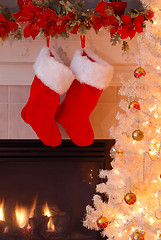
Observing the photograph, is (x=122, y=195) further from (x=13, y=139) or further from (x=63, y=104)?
(x=13, y=139)

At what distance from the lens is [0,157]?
6.53ft

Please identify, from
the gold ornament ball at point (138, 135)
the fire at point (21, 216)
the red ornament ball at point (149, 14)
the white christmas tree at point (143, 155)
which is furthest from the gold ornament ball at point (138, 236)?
the red ornament ball at point (149, 14)

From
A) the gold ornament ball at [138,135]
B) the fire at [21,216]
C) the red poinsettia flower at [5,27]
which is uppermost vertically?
the red poinsettia flower at [5,27]

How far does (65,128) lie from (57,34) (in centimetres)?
52

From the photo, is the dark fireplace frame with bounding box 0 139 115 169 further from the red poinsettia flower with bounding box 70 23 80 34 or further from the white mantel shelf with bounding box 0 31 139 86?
the red poinsettia flower with bounding box 70 23 80 34

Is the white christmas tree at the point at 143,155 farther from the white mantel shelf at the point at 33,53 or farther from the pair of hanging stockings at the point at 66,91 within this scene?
the white mantel shelf at the point at 33,53

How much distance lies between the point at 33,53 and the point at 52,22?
27 centimetres

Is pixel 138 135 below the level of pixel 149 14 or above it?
below

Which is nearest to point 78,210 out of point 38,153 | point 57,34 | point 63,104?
point 38,153

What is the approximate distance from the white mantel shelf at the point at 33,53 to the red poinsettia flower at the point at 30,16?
0.72 feet

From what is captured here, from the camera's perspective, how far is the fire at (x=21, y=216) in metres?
2.07

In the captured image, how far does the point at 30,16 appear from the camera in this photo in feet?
5.18

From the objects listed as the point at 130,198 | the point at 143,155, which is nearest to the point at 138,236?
the point at 130,198

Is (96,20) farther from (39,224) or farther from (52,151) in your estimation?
(39,224)
